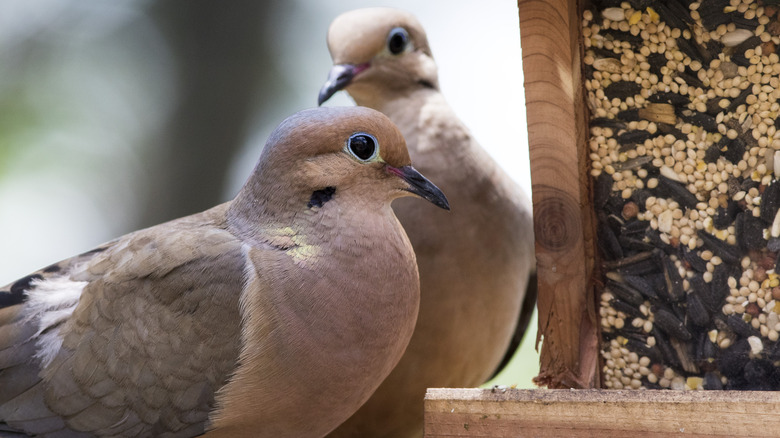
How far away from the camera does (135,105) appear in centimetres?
684

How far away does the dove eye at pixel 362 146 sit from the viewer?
2.41 metres

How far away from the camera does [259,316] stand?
7.44 feet

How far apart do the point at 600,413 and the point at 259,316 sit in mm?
842

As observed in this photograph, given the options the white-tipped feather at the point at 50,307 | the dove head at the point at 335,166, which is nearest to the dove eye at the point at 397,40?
the dove head at the point at 335,166

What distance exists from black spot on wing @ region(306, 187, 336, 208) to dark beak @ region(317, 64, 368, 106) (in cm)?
75

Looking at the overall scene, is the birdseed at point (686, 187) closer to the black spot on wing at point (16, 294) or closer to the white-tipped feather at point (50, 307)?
the white-tipped feather at point (50, 307)

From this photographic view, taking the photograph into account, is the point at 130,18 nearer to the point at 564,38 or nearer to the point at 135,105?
the point at 135,105

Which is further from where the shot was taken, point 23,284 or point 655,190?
point 23,284

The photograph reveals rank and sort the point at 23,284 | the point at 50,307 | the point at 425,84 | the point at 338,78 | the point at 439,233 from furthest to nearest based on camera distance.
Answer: the point at 425,84, the point at 338,78, the point at 439,233, the point at 23,284, the point at 50,307

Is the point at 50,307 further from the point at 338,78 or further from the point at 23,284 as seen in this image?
the point at 338,78

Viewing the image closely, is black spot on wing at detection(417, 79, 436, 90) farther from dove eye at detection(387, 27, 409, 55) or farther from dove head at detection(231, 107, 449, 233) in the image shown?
dove head at detection(231, 107, 449, 233)

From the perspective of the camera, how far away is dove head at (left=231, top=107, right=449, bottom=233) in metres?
2.40

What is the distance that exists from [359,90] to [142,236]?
106 centimetres

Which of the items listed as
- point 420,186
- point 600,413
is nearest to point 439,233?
point 420,186
